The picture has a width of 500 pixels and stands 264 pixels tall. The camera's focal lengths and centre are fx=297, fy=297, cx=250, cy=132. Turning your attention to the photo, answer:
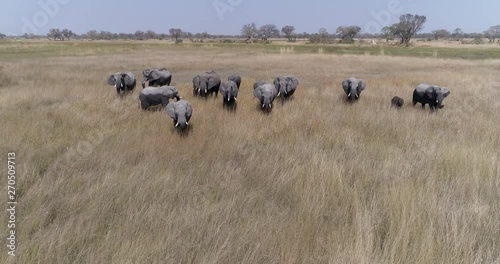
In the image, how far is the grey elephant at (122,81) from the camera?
1267 cm

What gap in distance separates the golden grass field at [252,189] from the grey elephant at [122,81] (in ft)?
13.1

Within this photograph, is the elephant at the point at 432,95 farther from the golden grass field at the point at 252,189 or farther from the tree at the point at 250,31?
the tree at the point at 250,31

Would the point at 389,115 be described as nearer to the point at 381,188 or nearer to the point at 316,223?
the point at 381,188

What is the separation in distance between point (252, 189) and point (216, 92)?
29.5 feet

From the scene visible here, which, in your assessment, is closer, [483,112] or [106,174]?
[106,174]

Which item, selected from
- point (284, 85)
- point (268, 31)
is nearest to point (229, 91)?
point (284, 85)

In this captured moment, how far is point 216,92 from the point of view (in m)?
12.7

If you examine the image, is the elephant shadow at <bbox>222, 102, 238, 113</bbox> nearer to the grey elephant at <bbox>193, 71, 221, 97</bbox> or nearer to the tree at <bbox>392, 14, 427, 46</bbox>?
the grey elephant at <bbox>193, 71, 221, 97</bbox>

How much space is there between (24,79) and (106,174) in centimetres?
1598

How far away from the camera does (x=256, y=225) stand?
3.25 metres

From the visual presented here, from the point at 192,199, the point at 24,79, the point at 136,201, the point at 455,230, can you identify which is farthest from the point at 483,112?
the point at 24,79

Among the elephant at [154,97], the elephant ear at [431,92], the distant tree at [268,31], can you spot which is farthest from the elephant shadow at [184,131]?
the distant tree at [268,31]

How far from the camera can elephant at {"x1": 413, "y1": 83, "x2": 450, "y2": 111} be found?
10604 mm

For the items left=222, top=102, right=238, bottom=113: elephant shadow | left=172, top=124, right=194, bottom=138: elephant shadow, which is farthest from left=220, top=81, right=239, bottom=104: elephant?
left=172, top=124, right=194, bottom=138: elephant shadow
